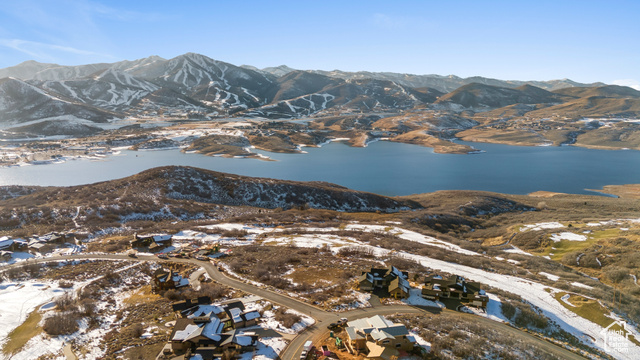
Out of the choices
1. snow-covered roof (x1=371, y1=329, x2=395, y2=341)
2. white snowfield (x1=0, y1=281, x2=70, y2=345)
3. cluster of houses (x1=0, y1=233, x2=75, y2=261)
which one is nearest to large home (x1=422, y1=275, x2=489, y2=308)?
snow-covered roof (x1=371, y1=329, x2=395, y2=341)

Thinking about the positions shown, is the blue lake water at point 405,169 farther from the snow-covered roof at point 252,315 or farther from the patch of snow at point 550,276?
the snow-covered roof at point 252,315

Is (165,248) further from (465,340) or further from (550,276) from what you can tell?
(550,276)

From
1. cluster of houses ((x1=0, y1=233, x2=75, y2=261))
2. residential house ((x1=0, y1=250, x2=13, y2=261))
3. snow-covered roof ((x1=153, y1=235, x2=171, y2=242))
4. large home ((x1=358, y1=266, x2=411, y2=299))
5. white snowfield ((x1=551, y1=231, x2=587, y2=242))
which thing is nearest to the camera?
large home ((x1=358, y1=266, x2=411, y2=299))

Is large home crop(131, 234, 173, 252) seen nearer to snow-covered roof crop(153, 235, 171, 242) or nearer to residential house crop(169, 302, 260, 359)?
snow-covered roof crop(153, 235, 171, 242)

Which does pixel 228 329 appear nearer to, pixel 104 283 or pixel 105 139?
pixel 104 283

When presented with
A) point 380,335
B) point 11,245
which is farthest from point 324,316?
point 11,245
